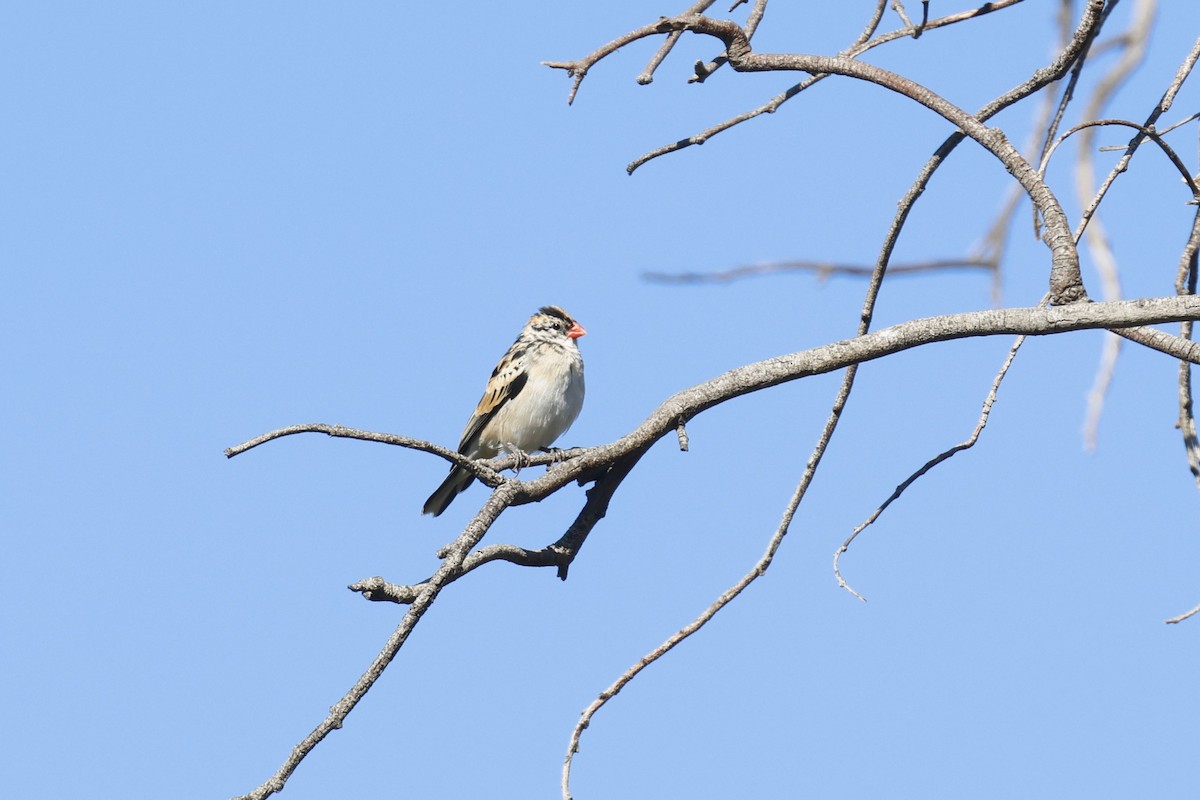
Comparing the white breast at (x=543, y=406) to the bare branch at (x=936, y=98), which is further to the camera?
the white breast at (x=543, y=406)

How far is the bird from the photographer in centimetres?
923

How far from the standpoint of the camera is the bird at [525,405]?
364 inches

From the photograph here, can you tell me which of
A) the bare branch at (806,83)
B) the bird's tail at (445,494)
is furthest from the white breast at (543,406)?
the bare branch at (806,83)

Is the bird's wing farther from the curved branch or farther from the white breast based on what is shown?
the curved branch

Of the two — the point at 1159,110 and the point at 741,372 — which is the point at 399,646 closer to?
the point at 741,372

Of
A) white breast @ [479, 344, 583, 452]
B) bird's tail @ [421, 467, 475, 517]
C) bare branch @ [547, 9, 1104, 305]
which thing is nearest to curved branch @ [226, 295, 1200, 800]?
bare branch @ [547, 9, 1104, 305]

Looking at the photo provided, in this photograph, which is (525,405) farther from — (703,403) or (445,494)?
(703,403)

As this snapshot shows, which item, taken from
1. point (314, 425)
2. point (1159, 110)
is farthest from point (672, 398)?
point (1159, 110)

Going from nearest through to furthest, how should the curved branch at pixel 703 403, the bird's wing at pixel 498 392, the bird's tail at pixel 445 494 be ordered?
the curved branch at pixel 703 403 < the bird's tail at pixel 445 494 < the bird's wing at pixel 498 392

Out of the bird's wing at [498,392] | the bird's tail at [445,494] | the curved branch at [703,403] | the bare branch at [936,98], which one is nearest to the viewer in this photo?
the curved branch at [703,403]

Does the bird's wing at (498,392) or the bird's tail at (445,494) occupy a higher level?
the bird's wing at (498,392)

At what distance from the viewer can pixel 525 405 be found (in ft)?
30.3

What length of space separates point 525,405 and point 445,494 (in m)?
0.76

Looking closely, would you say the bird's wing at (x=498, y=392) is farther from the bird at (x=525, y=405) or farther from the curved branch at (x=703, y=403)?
the curved branch at (x=703, y=403)
